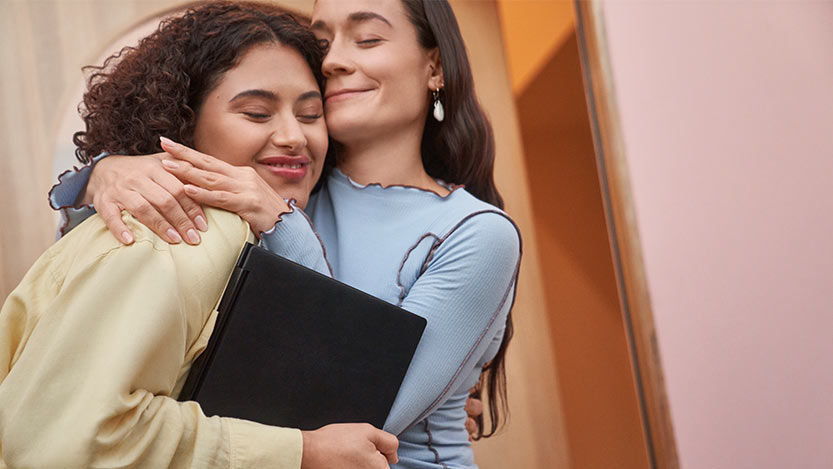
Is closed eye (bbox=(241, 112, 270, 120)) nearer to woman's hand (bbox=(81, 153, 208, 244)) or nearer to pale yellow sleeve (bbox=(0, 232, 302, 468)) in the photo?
woman's hand (bbox=(81, 153, 208, 244))

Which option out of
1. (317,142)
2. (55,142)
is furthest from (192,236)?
(55,142)

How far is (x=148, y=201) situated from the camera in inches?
38.0

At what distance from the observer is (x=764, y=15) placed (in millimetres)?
1848

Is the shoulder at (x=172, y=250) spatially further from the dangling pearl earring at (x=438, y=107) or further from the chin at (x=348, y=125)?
the dangling pearl earring at (x=438, y=107)

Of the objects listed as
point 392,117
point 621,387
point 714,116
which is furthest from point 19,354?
point 714,116

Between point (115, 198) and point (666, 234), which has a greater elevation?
point (115, 198)

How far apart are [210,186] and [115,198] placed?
0.12 metres

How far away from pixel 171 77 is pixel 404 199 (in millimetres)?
435

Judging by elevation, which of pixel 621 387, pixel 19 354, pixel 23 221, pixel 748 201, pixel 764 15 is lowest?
pixel 621 387

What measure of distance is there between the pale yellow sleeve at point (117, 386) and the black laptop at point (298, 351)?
6cm

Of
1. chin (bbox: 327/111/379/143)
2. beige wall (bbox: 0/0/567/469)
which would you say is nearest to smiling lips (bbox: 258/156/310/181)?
chin (bbox: 327/111/379/143)

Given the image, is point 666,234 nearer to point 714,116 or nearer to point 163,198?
point 714,116

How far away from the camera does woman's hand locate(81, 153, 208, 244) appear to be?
925 millimetres

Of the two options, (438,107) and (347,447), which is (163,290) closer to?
(347,447)
